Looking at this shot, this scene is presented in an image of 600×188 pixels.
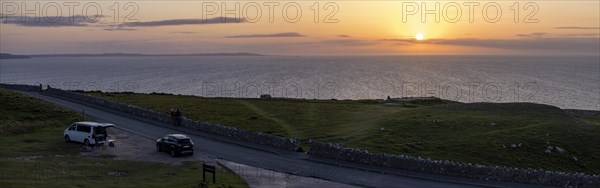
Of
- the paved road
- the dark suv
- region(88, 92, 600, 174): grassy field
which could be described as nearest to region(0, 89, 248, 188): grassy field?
the dark suv

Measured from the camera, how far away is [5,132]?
45438mm

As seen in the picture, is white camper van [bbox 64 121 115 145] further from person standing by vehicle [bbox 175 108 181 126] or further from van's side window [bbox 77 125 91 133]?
person standing by vehicle [bbox 175 108 181 126]

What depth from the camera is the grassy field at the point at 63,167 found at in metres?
30.5

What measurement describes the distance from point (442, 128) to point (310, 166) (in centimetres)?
1811

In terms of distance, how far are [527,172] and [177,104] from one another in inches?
1828

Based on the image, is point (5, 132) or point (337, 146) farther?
point (5, 132)

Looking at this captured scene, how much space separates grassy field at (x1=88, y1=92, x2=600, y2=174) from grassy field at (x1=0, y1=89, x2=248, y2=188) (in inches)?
584

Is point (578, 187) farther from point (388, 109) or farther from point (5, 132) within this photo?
point (5, 132)

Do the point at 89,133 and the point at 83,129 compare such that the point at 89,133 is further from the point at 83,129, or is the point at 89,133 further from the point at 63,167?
the point at 63,167

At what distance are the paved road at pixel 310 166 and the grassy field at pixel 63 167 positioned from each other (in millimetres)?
3758

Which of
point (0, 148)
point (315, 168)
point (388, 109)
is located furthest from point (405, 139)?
point (0, 148)

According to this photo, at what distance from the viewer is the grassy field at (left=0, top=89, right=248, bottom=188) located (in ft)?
99.9

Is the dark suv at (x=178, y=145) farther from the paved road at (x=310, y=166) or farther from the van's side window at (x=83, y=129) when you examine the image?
the van's side window at (x=83, y=129)

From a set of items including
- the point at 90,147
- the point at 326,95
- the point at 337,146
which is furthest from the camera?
the point at 326,95
